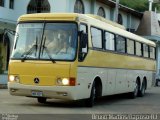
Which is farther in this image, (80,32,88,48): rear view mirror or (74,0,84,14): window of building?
(74,0,84,14): window of building

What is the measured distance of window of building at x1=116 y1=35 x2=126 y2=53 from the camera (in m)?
19.8

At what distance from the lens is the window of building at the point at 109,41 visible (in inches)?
721

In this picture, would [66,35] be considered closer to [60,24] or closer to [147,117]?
[60,24]

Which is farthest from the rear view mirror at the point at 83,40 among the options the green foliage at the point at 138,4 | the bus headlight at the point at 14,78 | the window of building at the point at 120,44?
the green foliage at the point at 138,4

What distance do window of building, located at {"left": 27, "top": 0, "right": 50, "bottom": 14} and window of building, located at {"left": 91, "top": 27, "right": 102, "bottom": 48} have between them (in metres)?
17.4

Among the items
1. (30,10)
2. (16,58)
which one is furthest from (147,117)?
(30,10)

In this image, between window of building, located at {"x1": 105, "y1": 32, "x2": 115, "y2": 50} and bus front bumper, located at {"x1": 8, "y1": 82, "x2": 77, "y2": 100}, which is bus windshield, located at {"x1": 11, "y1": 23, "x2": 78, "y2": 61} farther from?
window of building, located at {"x1": 105, "y1": 32, "x2": 115, "y2": 50}

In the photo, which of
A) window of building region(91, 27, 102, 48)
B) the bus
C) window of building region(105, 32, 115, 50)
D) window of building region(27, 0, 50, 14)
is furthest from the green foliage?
the bus

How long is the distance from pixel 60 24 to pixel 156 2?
2158 inches

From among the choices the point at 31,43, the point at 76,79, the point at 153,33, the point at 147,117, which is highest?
the point at 153,33

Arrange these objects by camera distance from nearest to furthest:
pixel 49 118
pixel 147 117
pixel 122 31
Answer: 1. pixel 49 118
2. pixel 147 117
3. pixel 122 31

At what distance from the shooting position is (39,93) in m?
15.6

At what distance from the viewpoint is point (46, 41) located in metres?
15.8

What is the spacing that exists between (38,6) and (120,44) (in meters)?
15.7
